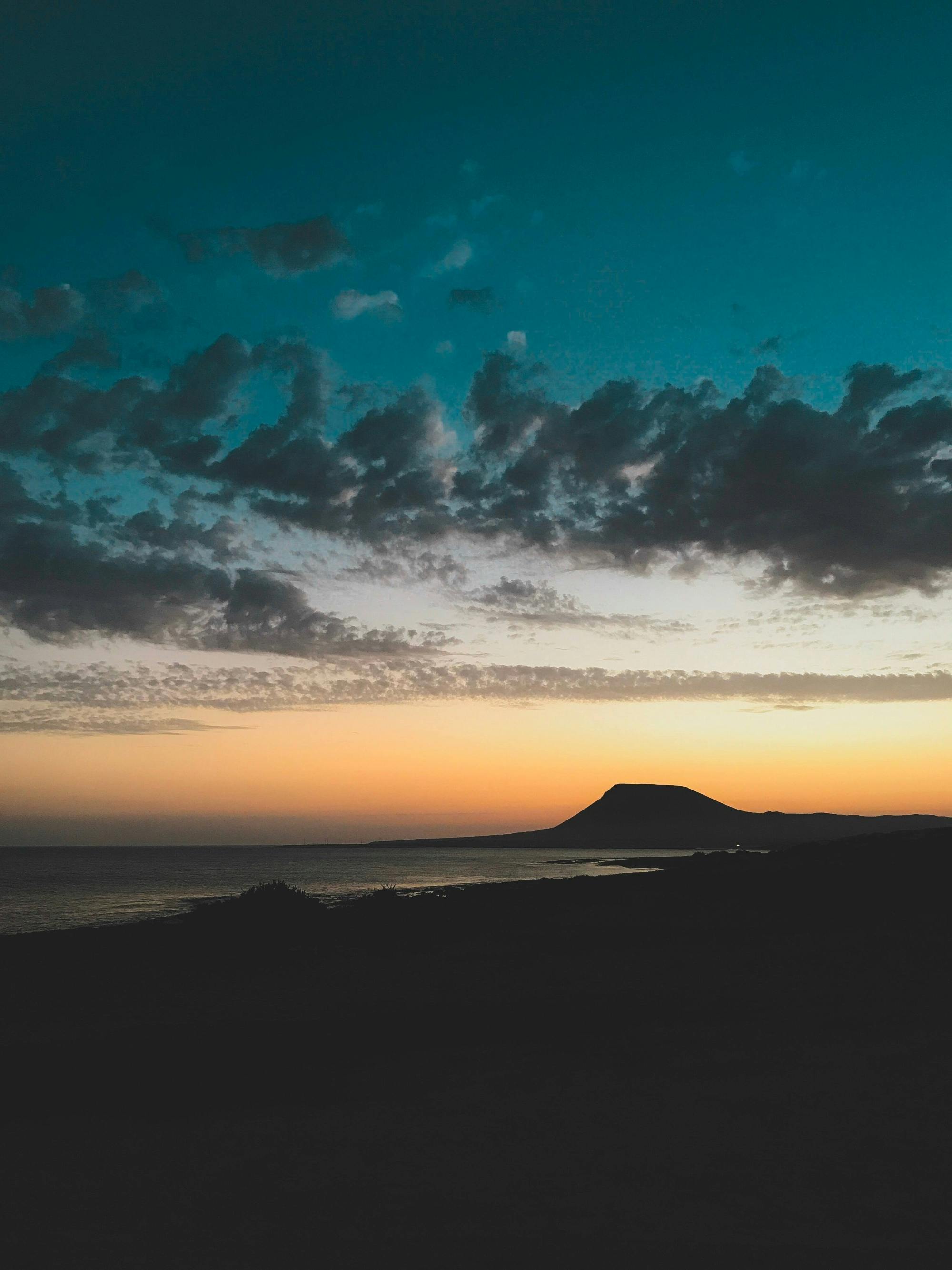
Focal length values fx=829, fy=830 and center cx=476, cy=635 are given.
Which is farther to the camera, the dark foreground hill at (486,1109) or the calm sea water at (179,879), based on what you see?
the calm sea water at (179,879)

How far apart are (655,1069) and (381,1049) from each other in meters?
3.97

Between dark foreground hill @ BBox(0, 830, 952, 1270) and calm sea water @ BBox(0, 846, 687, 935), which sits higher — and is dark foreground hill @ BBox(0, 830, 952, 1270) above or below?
above

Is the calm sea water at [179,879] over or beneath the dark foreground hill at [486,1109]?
beneath

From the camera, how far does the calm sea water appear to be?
46.4 metres

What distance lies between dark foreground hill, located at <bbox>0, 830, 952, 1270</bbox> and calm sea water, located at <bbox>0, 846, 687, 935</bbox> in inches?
1090

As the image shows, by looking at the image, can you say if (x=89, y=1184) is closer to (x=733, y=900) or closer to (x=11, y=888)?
(x=733, y=900)

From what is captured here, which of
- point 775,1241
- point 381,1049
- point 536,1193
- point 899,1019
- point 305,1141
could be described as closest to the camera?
point 775,1241

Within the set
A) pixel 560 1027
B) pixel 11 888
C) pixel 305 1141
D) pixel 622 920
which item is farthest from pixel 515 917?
pixel 11 888

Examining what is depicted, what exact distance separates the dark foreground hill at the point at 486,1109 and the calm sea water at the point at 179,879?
90.9 feet

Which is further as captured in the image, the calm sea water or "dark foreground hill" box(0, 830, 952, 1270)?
the calm sea water

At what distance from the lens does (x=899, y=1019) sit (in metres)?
12.6

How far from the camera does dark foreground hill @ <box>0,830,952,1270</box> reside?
5941 millimetres

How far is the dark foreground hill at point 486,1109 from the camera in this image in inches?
234

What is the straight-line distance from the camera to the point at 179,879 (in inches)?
3339
